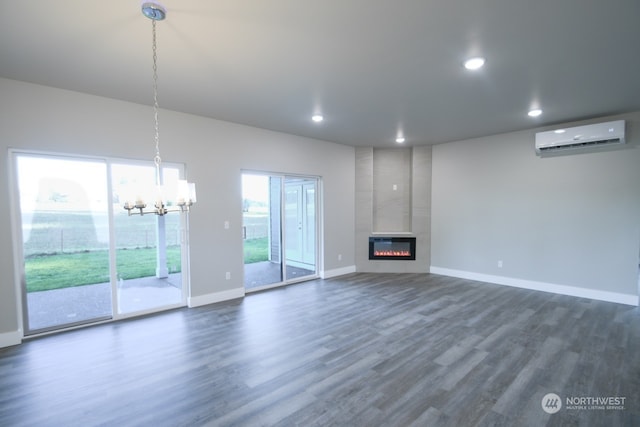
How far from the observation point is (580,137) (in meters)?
4.65

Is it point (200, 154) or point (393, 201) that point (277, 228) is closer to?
point (200, 154)

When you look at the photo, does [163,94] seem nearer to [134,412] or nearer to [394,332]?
[134,412]

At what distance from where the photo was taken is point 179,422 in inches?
83.1

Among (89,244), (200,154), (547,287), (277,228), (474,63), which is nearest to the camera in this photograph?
(474,63)

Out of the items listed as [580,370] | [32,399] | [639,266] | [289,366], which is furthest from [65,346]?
[639,266]

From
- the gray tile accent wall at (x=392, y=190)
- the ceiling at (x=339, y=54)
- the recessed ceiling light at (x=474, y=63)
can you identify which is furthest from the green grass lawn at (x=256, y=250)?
the recessed ceiling light at (x=474, y=63)

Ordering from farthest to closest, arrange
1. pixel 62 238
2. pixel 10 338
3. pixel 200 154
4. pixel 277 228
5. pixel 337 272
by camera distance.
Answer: pixel 337 272
pixel 277 228
pixel 200 154
pixel 62 238
pixel 10 338

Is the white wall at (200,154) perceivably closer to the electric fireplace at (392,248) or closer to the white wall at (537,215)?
the electric fireplace at (392,248)

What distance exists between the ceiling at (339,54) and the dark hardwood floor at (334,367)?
9.62 feet

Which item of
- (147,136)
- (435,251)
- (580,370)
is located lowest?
(580,370)

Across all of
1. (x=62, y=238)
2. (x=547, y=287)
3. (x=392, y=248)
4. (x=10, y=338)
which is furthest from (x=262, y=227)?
(x=547, y=287)

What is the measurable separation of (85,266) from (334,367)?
11.5 ft

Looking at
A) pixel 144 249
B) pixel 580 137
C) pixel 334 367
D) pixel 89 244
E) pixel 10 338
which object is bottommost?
pixel 334 367

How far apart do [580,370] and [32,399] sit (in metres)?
4.81
